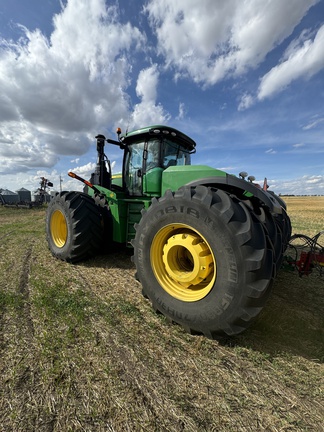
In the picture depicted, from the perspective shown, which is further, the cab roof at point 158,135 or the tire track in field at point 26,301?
the cab roof at point 158,135

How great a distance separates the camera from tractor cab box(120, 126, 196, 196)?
12.9ft

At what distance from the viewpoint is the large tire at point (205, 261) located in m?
1.90

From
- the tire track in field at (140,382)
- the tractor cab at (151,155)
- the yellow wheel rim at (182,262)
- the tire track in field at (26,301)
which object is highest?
the tractor cab at (151,155)

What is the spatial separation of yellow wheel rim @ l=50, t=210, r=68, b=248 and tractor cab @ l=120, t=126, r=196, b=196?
1635mm

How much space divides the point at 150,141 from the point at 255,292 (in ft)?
10.4

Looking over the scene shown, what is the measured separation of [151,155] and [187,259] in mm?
2168

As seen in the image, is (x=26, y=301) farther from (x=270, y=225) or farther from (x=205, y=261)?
(x=270, y=225)

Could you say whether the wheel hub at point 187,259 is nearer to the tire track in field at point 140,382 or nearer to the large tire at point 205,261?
the large tire at point 205,261

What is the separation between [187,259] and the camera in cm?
273

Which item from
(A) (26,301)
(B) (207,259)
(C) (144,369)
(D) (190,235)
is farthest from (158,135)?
(C) (144,369)

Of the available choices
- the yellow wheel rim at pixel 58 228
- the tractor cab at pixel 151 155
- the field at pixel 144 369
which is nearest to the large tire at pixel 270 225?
the field at pixel 144 369

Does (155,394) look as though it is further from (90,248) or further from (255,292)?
(90,248)

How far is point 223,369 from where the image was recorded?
1810mm

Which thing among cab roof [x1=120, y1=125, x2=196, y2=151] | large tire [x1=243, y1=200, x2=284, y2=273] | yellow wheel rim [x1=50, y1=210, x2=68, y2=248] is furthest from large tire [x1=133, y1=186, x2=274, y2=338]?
yellow wheel rim [x1=50, y1=210, x2=68, y2=248]
